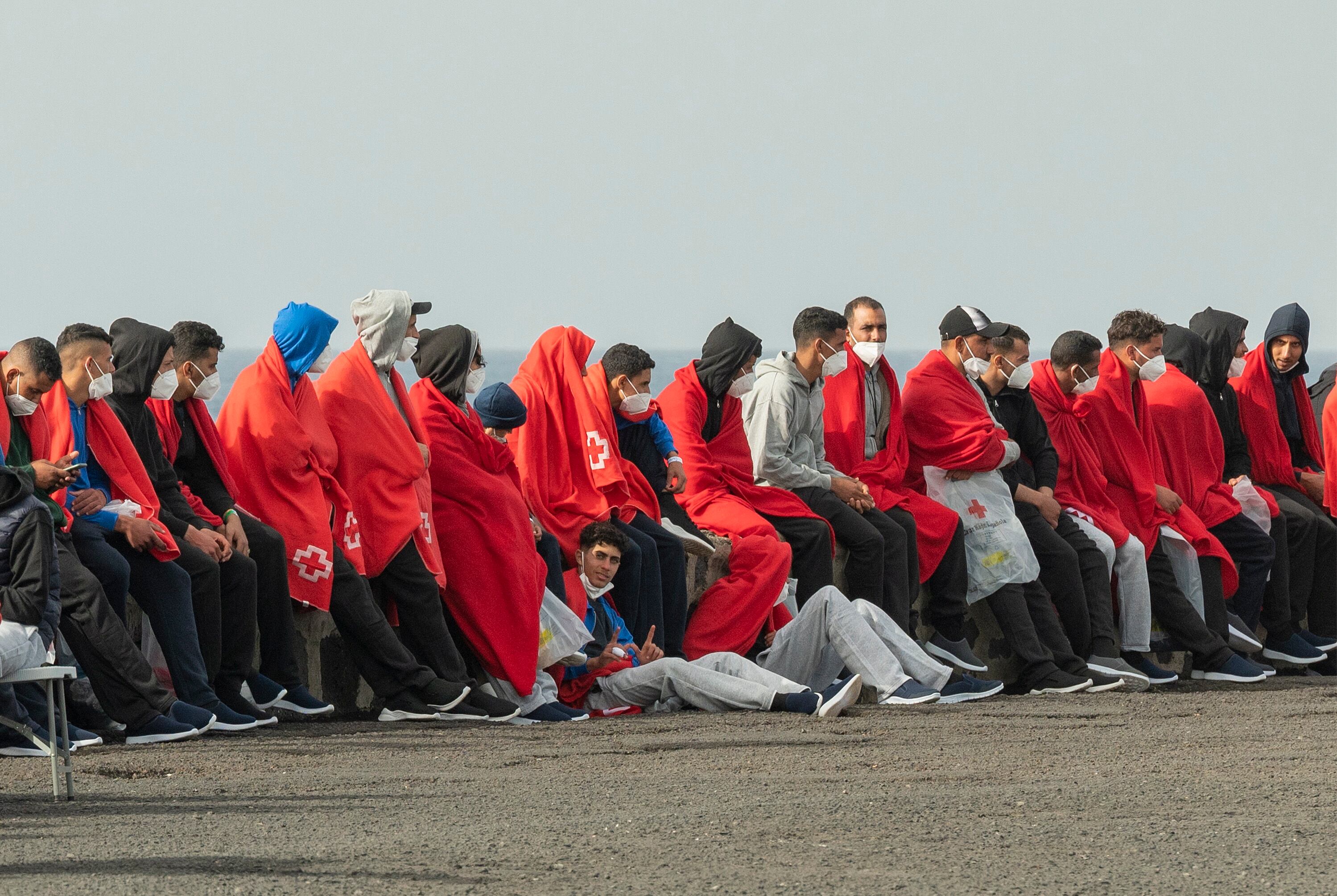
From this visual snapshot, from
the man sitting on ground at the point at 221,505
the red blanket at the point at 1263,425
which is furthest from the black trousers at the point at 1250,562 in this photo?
the man sitting on ground at the point at 221,505

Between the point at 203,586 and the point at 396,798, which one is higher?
the point at 203,586

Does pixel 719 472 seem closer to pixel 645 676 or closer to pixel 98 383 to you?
pixel 645 676

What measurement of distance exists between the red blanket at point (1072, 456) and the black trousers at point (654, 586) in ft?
9.32

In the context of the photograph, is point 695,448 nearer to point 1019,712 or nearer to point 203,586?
point 1019,712

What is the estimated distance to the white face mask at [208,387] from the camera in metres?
7.88

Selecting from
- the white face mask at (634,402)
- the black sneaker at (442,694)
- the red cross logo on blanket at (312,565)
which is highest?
the white face mask at (634,402)

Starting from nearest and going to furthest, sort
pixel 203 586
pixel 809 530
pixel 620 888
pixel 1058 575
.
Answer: pixel 620 888 < pixel 203 586 < pixel 809 530 < pixel 1058 575

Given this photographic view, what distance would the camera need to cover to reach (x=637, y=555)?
344 inches

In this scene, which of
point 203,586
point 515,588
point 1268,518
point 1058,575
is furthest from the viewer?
point 1268,518

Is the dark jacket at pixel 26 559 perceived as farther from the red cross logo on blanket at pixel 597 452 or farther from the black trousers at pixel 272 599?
the red cross logo on blanket at pixel 597 452

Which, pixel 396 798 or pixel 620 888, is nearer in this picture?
pixel 620 888

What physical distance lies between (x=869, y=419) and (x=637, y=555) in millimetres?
2108

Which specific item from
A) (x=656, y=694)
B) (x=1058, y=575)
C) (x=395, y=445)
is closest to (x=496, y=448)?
(x=395, y=445)

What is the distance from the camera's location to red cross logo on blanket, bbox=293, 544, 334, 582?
788 cm
